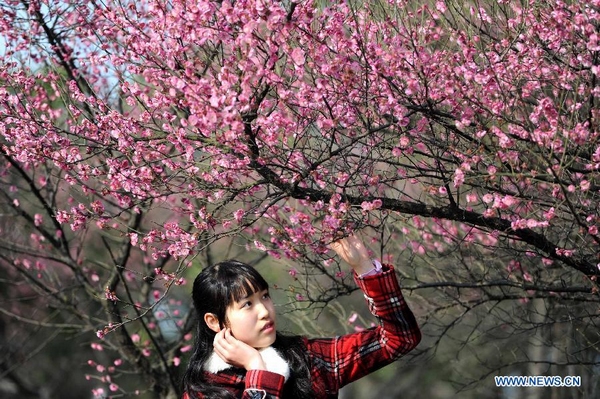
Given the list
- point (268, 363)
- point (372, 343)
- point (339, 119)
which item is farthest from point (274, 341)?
point (339, 119)

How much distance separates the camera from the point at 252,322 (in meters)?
2.97

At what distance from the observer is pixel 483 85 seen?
3.96 meters

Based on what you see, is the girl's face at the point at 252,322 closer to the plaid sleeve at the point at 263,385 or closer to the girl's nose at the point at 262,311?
the girl's nose at the point at 262,311

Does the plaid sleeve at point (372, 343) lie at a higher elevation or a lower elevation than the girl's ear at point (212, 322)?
lower

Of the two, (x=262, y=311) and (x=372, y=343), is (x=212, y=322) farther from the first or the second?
(x=372, y=343)

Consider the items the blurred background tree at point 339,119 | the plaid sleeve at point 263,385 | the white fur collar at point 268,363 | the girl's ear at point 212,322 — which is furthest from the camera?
the blurred background tree at point 339,119

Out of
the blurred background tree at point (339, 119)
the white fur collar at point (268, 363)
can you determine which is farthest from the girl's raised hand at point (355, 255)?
the blurred background tree at point (339, 119)

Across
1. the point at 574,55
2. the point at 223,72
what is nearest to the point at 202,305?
the point at 223,72

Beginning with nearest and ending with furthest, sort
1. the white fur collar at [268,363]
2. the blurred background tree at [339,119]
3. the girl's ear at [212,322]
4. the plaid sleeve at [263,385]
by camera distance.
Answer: the plaid sleeve at [263,385] < the white fur collar at [268,363] < the girl's ear at [212,322] < the blurred background tree at [339,119]

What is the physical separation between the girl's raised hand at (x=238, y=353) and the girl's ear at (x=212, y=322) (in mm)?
157

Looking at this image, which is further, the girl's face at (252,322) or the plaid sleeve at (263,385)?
the girl's face at (252,322)

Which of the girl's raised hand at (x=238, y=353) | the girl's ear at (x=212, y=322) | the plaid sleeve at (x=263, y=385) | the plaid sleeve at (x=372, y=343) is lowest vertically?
the plaid sleeve at (x=263, y=385)

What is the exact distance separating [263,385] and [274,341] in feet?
0.88

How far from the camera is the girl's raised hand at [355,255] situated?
2.96 meters
